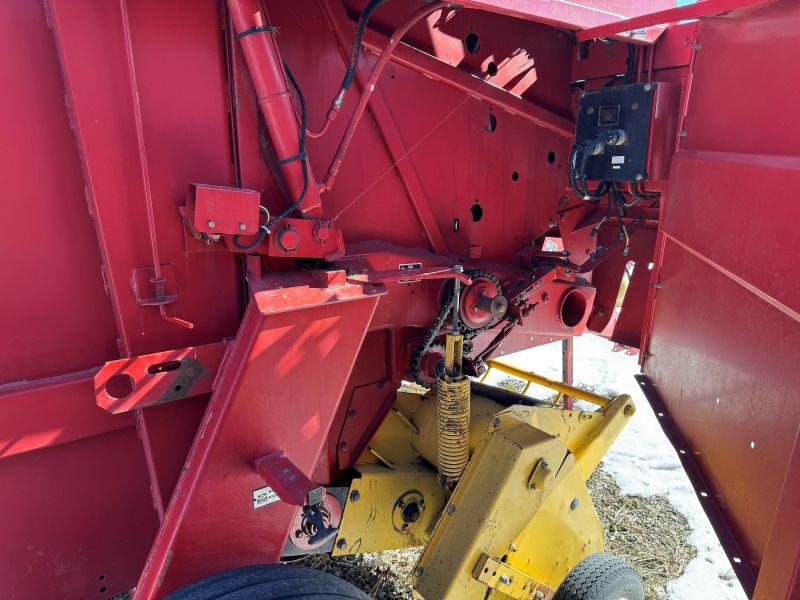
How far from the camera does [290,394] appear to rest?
5.82 ft

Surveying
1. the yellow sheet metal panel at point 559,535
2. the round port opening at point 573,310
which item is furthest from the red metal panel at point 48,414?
the round port opening at point 573,310

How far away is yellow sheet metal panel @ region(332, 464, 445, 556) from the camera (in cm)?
257

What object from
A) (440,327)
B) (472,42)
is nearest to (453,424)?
(440,327)

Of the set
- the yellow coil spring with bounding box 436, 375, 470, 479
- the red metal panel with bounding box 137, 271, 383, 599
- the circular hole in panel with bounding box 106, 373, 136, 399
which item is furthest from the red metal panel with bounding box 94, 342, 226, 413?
the yellow coil spring with bounding box 436, 375, 470, 479

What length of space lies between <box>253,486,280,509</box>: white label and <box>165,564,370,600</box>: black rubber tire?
19cm

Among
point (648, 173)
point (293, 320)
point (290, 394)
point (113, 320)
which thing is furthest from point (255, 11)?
point (648, 173)

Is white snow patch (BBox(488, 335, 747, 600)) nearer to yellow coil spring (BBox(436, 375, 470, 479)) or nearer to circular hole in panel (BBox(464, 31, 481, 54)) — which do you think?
yellow coil spring (BBox(436, 375, 470, 479))

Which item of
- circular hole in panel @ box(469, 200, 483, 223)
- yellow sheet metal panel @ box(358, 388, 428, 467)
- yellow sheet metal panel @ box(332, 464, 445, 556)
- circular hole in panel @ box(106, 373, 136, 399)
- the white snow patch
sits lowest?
the white snow patch

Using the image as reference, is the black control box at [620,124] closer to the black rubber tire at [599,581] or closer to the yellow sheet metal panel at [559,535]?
the yellow sheet metal panel at [559,535]

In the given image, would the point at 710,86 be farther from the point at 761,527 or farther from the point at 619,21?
the point at 761,527

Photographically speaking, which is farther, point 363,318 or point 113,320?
point 363,318

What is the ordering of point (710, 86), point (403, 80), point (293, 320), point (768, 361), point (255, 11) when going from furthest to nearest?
point (403, 80) < point (710, 86) < point (293, 320) < point (255, 11) < point (768, 361)

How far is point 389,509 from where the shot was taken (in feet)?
8.75

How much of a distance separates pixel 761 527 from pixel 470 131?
1853mm
